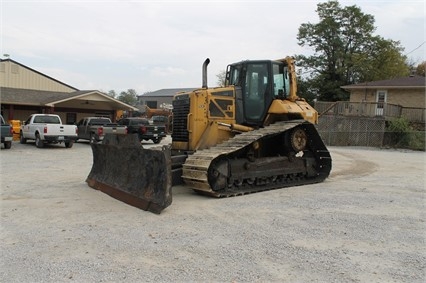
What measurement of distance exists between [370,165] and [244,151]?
25.6ft

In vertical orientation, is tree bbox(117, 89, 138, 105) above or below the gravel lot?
above

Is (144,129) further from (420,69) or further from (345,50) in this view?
(420,69)

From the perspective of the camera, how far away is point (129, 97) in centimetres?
10544

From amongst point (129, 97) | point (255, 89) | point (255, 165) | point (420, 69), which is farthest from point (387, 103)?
point (129, 97)

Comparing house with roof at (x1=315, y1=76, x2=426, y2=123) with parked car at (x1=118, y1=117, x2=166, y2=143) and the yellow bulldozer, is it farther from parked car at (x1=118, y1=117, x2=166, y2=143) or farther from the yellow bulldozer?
the yellow bulldozer

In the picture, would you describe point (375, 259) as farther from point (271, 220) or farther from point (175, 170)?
point (175, 170)

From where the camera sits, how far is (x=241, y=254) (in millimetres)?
4750

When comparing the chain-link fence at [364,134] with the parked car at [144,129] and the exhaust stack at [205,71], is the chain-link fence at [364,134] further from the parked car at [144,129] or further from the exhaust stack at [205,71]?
the exhaust stack at [205,71]

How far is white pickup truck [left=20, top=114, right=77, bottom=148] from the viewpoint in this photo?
20.0 meters

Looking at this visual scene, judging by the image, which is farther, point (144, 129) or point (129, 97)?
point (129, 97)

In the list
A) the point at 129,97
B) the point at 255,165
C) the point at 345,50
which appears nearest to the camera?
the point at 255,165

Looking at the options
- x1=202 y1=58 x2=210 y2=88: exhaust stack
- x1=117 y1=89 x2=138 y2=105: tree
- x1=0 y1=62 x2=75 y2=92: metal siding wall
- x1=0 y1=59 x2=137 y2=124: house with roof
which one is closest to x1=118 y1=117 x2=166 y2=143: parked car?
x1=0 y1=59 x2=137 y2=124: house with roof

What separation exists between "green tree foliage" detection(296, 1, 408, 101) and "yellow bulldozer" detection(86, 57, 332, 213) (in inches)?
1303

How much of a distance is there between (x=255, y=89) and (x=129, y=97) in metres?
99.1
